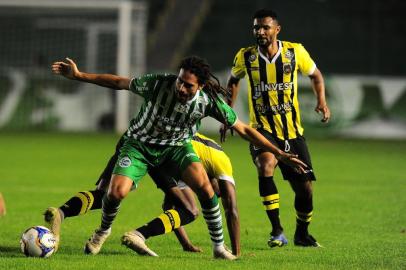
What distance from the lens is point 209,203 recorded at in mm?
7855

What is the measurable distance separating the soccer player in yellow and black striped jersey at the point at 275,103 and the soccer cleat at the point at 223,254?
129cm

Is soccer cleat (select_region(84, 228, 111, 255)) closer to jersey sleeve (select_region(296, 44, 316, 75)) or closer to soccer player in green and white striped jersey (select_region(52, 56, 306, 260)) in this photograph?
soccer player in green and white striped jersey (select_region(52, 56, 306, 260))

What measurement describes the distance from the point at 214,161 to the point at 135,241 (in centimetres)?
104

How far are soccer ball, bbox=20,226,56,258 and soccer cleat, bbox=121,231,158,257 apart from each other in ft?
2.12

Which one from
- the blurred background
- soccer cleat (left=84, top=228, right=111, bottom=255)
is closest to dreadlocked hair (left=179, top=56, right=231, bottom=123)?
soccer cleat (left=84, top=228, right=111, bottom=255)

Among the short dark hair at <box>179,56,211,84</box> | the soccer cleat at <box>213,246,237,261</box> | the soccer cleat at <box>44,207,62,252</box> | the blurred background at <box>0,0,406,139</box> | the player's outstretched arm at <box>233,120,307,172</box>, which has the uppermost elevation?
the short dark hair at <box>179,56,211,84</box>

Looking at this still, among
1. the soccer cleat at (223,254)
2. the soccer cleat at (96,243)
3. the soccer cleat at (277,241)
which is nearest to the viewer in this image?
the soccer cleat at (223,254)

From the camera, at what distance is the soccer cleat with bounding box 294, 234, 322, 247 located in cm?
900

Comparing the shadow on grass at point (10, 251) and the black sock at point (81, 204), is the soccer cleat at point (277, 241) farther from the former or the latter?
the shadow on grass at point (10, 251)

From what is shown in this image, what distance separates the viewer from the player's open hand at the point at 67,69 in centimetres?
793

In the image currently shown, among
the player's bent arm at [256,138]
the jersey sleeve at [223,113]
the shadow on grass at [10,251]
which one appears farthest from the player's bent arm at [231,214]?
the shadow on grass at [10,251]

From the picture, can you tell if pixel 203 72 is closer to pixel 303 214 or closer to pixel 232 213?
pixel 232 213

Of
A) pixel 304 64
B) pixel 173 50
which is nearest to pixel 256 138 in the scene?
pixel 304 64

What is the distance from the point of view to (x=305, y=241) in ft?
29.8
